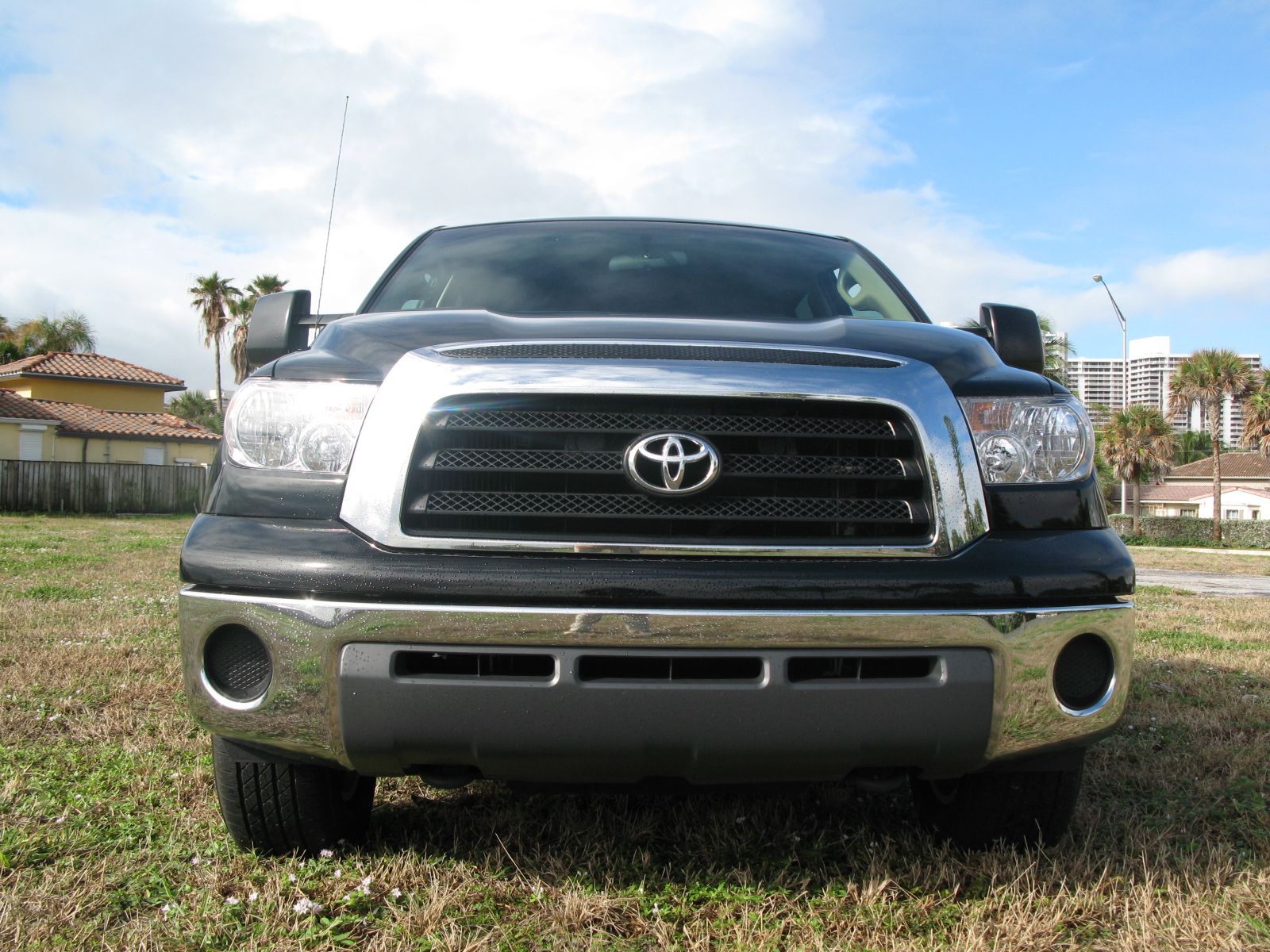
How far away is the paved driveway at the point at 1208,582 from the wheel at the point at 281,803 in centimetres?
1203

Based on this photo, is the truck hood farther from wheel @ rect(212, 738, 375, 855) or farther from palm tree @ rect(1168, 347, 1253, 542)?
palm tree @ rect(1168, 347, 1253, 542)

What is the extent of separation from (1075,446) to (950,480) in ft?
1.19

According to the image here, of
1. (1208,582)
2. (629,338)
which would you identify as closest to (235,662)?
(629,338)

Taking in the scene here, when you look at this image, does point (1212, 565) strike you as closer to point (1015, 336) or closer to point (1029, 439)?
point (1015, 336)

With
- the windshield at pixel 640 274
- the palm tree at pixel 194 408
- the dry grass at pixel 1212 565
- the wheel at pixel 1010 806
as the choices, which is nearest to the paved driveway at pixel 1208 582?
the dry grass at pixel 1212 565

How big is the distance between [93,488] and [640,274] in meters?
32.7

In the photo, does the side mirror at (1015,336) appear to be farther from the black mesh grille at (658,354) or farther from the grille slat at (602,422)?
the grille slat at (602,422)

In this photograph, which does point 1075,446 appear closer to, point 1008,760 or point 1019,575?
point 1019,575

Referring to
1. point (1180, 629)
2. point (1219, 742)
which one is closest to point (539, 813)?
point (1219, 742)

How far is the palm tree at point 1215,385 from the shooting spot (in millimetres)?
42031

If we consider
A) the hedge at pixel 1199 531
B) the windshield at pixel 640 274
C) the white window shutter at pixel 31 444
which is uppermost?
the windshield at pixel 640 274

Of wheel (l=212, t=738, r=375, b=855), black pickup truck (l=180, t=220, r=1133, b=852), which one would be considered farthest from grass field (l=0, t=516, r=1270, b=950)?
black pickup truck (l=180, t=220, r=1133, b=852)

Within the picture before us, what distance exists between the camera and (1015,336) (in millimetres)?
3027

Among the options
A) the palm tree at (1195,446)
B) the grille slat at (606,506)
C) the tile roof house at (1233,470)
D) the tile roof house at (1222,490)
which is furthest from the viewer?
the palm tree at (1195,446)
